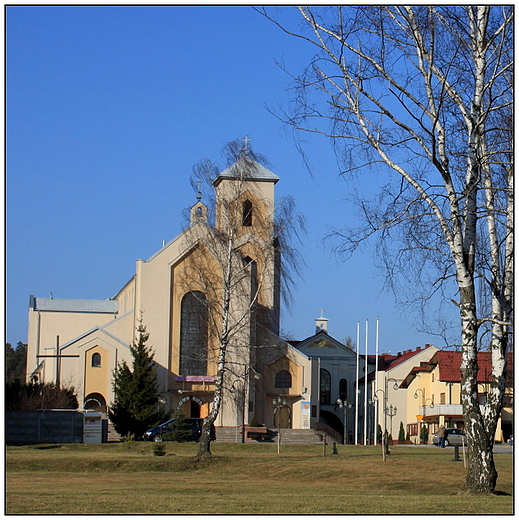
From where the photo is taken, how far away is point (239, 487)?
18.2 m

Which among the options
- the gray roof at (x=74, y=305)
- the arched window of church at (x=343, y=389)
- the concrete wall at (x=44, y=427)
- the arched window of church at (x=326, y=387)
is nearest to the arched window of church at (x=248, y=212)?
the concrete wall at (x=44, y=427)

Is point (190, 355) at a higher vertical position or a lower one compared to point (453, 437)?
higher

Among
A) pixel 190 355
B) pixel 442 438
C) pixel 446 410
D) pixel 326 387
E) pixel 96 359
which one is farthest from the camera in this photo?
pixel 326 387

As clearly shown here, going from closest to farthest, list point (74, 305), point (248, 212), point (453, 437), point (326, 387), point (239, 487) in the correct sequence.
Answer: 1. point (239, 487)
2. point (248, 212)
3. point (453, 437)
4. point (74, 305)
5. point (326, 387)

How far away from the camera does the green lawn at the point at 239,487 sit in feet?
41.5

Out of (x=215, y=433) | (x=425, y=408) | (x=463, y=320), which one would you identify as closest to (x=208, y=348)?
(x=215, y=433)

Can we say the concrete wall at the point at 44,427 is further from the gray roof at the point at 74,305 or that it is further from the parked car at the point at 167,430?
the gray roof at the point at 74,305

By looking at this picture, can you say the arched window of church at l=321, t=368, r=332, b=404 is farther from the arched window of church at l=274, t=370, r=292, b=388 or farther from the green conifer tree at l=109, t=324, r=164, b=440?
the green conifer tree at l=109, t=324, r=164, b=440

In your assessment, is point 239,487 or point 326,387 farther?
point 326,387

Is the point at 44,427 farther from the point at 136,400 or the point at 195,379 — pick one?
the point at 195,379

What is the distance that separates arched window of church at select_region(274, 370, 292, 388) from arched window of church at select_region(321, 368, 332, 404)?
2012 cm

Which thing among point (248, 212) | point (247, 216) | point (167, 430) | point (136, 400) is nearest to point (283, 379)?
point (136, 400)

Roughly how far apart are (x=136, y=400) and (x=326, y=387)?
3401 cm

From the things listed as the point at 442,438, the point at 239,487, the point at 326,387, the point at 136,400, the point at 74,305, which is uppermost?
the point at 74,305
